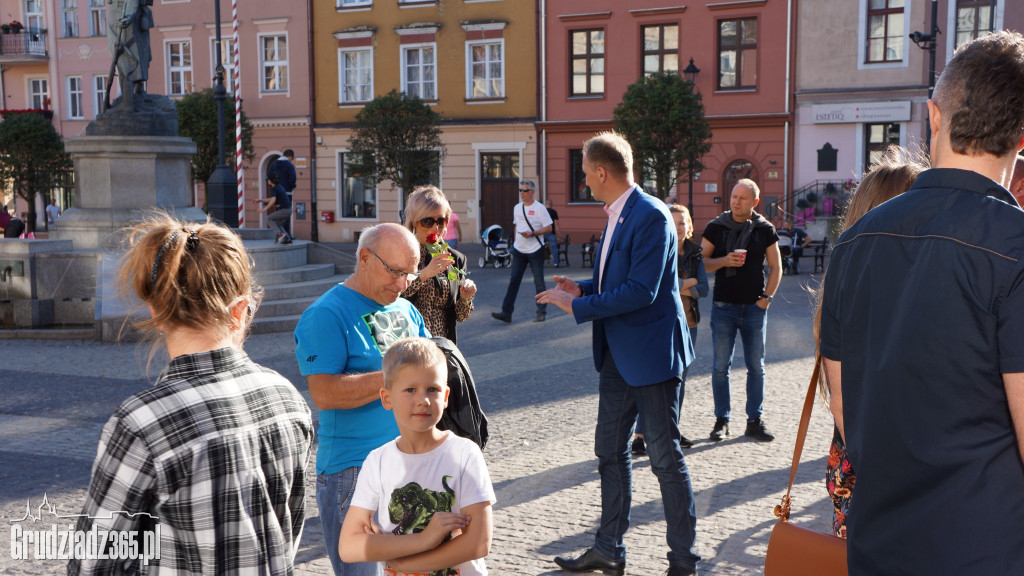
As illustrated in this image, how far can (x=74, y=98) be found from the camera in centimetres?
3922

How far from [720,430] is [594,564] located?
2.70 meters

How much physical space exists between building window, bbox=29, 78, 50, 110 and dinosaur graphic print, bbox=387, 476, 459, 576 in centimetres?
4334

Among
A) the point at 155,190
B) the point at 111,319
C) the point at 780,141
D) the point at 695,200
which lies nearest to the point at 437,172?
the point at 695,200

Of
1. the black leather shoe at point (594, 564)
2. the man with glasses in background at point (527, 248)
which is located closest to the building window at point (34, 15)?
the man with glasses in background at point (527, 248)

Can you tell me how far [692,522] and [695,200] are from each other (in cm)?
2595

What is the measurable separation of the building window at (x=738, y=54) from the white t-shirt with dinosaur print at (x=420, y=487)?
91.3 ft

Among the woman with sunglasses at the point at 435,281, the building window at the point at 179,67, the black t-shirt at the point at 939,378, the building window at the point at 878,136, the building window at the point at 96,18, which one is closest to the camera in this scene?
the black t-shirt at the point at 939,378

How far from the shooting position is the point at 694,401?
26.5ft

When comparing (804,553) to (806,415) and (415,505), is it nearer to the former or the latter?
(806,415)

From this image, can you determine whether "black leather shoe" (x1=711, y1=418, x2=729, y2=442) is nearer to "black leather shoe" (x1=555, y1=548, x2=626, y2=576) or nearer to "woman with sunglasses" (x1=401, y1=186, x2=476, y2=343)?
"black leather shoe" (x1=555, y1=548, x2=626, y2=576)

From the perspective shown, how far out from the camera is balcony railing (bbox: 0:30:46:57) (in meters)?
39.3

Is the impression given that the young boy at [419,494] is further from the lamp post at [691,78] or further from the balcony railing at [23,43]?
the balcony railing at [23,43]

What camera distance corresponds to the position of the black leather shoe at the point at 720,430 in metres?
6.79

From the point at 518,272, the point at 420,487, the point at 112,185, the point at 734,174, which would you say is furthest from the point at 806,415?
the point at 734,174
